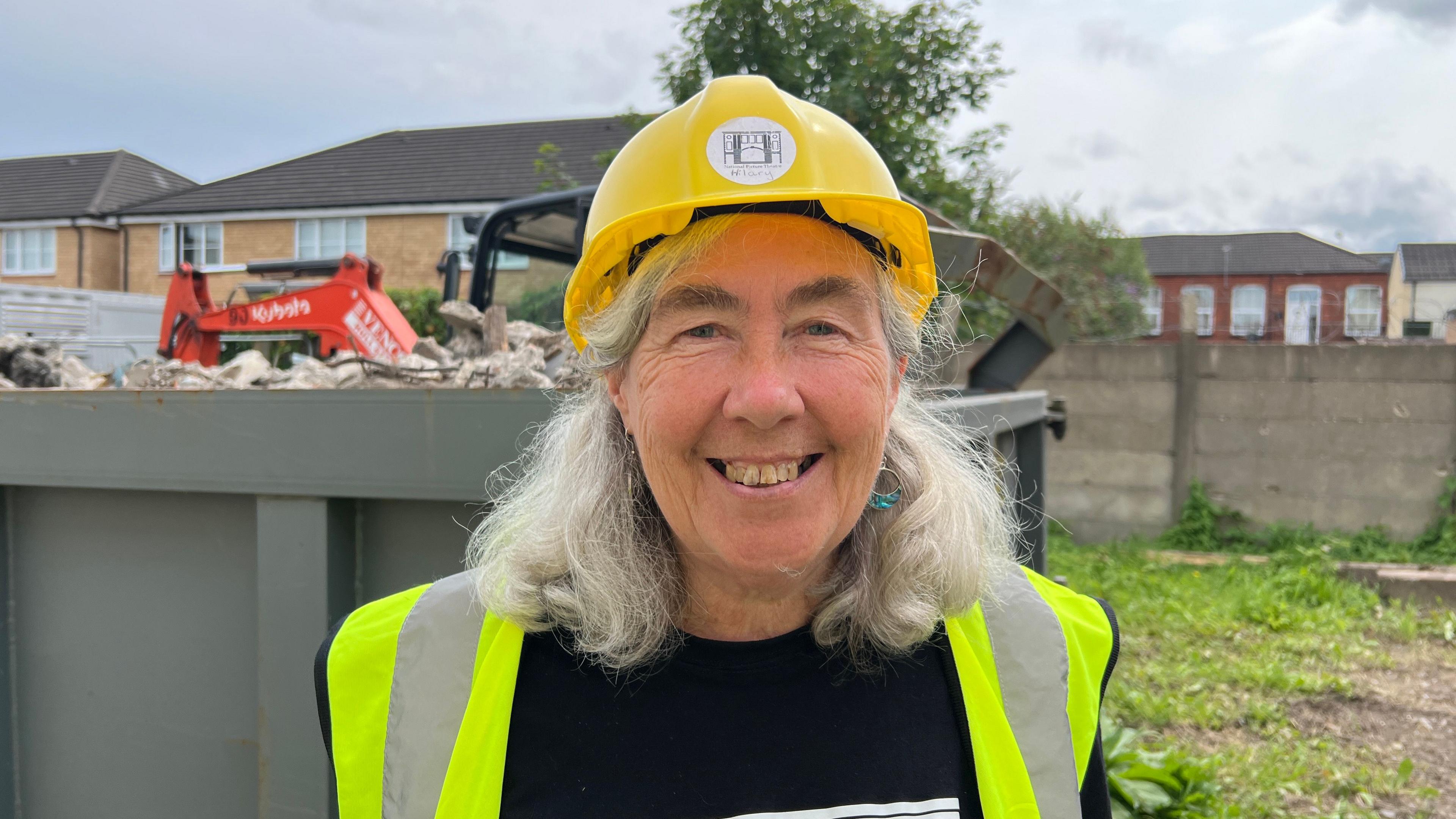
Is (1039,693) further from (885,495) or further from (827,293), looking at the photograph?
(827,293)

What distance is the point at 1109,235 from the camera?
14922 mm

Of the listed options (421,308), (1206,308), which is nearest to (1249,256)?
(1206,308)

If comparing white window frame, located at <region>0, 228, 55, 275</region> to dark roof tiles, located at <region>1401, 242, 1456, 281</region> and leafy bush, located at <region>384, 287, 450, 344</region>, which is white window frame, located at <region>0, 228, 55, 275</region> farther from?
dark roof tiles, located at <region>1401, 242, 1456, 281</region>

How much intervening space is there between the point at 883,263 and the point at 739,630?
54cm

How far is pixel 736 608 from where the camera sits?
1340 mm

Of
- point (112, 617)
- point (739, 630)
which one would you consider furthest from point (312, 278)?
point (739, 630)

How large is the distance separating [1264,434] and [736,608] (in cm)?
672

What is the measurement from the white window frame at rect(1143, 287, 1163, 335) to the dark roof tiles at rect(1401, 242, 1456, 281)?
7.42 m

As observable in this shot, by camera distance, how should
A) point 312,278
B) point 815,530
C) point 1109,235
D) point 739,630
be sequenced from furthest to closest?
point 1109,235 → point 312,278 → point 739,630 → point 815,530

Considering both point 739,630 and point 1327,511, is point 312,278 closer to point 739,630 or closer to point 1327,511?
point 1327,511

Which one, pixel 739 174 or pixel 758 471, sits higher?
pixel 739 174

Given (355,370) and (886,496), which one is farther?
(355,370)

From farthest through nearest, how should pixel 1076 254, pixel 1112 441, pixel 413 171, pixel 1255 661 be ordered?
pixel 413 171 → pixel 1076 254 → pixel 1112 441 → pixel 1255 661

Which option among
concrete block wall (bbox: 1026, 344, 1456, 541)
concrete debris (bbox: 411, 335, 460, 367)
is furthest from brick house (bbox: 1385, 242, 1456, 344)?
concrete debris (bbox: 411, 335, 460, 367)
